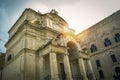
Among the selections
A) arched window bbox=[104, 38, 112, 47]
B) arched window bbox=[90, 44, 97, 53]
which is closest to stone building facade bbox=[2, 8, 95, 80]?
arched window bbox=[104, 38, 112, 47]

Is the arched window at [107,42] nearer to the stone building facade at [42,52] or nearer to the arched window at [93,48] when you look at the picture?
the arched window at [93,48]

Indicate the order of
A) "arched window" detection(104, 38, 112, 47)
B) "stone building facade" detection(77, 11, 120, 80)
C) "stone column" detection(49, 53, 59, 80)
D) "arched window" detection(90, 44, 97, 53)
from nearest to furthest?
"stone column" detection(49, 53, 59, 80), "stone building facade" detection(77, 11, 120, 80), "arched window" detection(104, 38, 112, 47), "arched window" detection(90, 44, 97, 53)

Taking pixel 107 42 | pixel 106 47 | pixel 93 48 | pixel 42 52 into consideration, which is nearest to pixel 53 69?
pixel 42 52

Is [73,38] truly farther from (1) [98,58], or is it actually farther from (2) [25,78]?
(1) [98,58]

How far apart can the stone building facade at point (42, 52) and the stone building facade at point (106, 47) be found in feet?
24.3

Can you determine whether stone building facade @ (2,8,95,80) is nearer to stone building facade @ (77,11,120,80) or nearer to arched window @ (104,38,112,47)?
stone building facade @ (77,11,120,80)

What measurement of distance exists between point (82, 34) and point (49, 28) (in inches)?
732

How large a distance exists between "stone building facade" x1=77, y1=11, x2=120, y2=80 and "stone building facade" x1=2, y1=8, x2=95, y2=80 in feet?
24.3

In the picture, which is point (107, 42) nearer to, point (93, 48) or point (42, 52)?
point (93, 48)

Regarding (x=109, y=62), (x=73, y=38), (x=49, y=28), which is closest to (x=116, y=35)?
(x=109, y=62)

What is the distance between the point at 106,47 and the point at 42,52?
19501mm

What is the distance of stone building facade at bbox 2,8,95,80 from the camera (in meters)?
13.7

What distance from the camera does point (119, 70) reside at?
2461 centimetres

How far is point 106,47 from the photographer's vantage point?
27.9m
